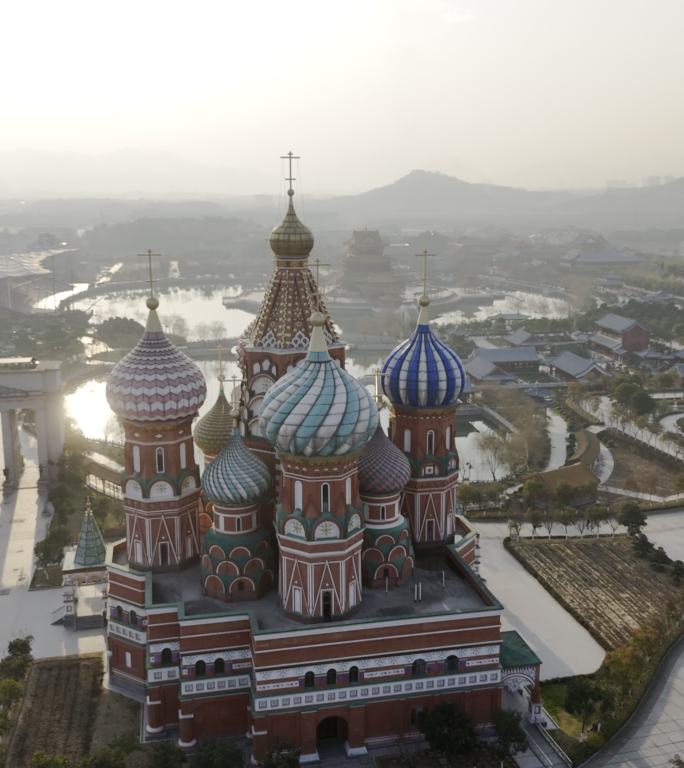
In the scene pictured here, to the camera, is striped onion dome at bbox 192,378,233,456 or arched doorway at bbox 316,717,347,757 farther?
striped onion dome at bbox 192,378,233,456

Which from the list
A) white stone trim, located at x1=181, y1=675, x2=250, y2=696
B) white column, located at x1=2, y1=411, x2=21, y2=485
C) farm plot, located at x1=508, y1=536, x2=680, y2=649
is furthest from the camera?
white column, located at x1=2, y1=411, x2=21, y2=485

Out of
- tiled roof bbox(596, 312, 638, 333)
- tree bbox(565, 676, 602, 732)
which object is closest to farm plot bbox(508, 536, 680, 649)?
tree bbox(565, 676, 602, 732)

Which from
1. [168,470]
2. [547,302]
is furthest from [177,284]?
[168,470]

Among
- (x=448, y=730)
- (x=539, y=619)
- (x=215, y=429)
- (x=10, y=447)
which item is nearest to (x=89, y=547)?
(x=215, y=429)

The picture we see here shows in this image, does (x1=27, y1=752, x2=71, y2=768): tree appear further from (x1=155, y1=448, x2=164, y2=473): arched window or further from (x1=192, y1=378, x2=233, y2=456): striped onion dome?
(x1=192, y1=378, x2=233, y2=456): striped onion dome

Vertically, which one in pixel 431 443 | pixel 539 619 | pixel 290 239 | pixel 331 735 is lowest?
pixel 539 619

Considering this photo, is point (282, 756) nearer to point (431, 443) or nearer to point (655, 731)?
point (431, 443)
